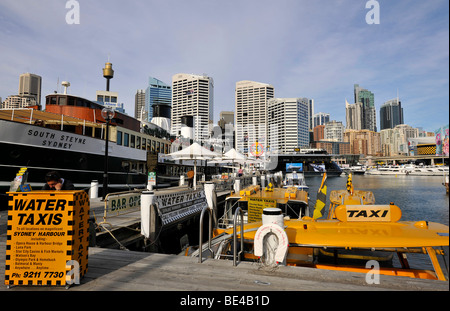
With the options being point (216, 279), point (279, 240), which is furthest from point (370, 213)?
point (216, 279)

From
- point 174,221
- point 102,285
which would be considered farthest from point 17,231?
point 174,221

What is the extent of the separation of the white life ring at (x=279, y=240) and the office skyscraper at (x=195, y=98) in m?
158

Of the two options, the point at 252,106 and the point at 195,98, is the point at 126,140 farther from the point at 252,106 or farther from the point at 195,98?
the point at 252,106

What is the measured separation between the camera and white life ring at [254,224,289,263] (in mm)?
3992

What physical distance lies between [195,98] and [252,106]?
53.5 m

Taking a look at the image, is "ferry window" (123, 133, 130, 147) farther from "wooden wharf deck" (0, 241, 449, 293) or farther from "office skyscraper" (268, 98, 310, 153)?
"office skyscraper" (268, 98, 310, 153)

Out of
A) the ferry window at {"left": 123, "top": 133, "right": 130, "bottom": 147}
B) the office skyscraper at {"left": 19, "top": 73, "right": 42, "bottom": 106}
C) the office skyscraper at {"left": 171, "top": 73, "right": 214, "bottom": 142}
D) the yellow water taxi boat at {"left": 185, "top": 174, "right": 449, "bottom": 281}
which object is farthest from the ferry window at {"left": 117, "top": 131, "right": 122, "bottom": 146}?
the office skyscraper at {"left": 19, "top": 73, "right": 42, "bottom": 106}

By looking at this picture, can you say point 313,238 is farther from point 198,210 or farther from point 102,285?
point 198,210

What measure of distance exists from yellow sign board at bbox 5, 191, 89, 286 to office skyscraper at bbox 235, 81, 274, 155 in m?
183

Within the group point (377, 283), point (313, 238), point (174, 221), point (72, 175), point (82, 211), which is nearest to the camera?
point (377, 283)

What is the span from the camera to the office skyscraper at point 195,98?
164800 mm

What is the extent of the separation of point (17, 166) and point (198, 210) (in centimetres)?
969
